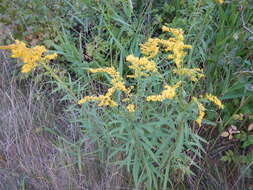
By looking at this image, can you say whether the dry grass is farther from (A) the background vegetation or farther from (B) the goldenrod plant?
(B) the goldenrod plant

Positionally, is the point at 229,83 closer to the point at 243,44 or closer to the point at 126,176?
the point at 243,44

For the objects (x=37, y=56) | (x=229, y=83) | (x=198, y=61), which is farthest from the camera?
(x=198, y=61)

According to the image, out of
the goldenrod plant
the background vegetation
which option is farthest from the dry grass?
the goldenrod plant

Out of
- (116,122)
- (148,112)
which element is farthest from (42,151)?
(148,112)

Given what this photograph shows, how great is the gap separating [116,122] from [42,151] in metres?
0.96

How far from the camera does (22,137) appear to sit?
2.57 metres

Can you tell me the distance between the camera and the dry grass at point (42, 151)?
224 cm

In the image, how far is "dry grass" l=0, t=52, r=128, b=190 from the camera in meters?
2.24

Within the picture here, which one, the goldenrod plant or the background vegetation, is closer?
the goldenrod plant

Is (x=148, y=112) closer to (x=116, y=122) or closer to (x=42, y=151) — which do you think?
(x=116, y=122)

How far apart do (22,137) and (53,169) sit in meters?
0.45

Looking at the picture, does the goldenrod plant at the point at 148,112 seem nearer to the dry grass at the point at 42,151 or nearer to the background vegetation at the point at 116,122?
the background vegetation at the point at 116,122

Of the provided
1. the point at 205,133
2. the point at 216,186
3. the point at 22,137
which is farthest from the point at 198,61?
the point at 22,137

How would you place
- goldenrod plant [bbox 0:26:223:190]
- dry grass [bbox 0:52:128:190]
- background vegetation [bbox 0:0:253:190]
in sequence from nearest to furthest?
goldenrod plant [bbox 0:26:223:190] < background vegetation [bbox 0:0:253:190] < dry grass [bbox 0:52:128:190]
